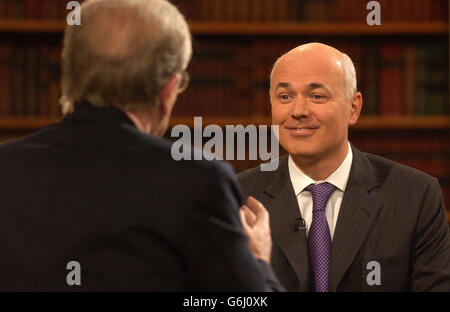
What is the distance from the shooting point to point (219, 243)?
3.32 feet

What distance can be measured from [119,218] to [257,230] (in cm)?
28

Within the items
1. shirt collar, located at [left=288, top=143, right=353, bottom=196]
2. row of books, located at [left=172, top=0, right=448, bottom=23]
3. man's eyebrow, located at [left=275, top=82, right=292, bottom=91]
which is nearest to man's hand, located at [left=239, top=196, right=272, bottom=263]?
shirt collar, located at [left=288, top=143, right=353, bottom=196]

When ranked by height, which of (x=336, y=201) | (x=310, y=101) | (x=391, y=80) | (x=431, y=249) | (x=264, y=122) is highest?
(x=391, y=80)

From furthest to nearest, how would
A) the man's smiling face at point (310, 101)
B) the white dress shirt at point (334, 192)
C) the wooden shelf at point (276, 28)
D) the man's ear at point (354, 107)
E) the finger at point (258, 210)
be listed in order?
the wooden shelf at point (276, 28) < the man's ear at point (354, 107) < the man's smiling face at point (310, 101) < the white dress shirt at point (334, 192) < the finger at point (258, 210)

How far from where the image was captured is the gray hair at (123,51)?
3.48ft

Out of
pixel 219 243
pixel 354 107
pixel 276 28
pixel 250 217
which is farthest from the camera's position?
pixel 276 28

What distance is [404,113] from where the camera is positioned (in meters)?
3.20

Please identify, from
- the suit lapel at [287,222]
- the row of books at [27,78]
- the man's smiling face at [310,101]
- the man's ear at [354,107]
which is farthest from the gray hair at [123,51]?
the row of books at [27,78]

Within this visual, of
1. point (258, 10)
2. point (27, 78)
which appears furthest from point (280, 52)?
point (27, 78)

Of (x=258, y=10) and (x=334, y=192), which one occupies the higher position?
(x=258, y=10)

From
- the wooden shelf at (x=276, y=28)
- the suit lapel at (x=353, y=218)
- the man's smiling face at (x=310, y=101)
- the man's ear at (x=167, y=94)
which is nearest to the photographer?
the man's ear at (x=167, y=94)

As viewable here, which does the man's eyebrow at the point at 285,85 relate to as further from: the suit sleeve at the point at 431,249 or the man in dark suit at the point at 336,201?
the suit sleeve at the point at 431,249

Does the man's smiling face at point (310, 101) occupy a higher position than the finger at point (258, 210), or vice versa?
the man's smiling face at point (310, 101)

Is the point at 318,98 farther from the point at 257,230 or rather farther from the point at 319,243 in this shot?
the point at 257,230
